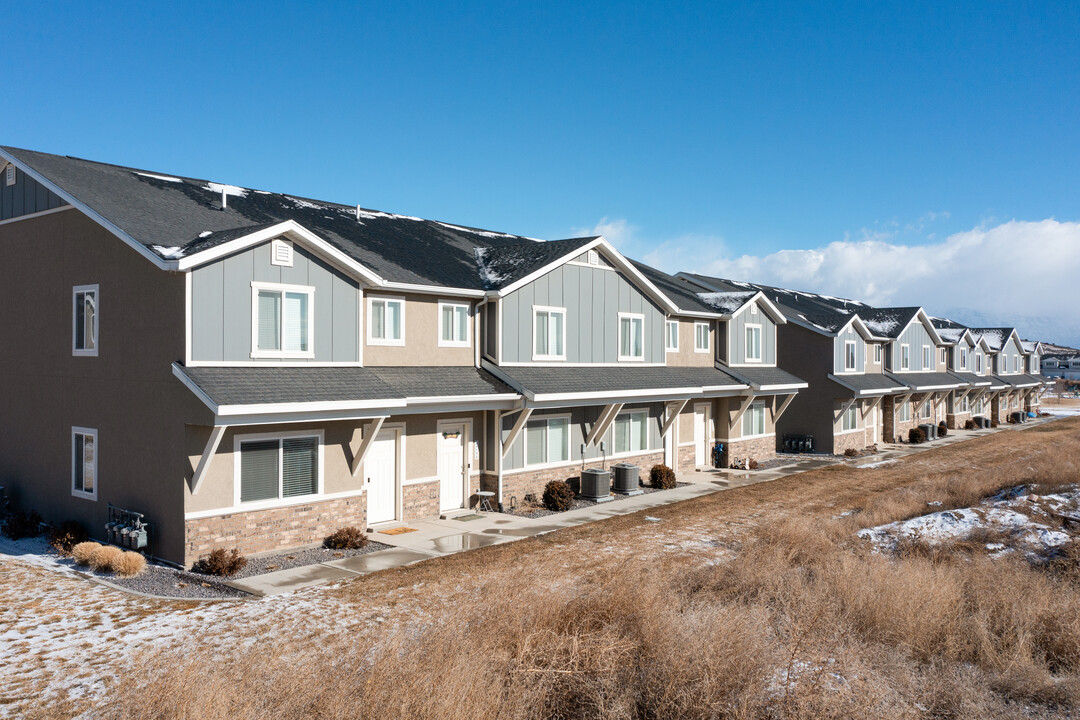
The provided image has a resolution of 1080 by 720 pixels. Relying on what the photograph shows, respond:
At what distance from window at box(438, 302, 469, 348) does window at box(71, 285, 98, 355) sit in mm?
7883

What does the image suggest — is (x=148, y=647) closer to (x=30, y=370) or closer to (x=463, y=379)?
(x=463, y=379)

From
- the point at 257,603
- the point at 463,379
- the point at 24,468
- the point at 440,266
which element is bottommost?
the point at 257,603

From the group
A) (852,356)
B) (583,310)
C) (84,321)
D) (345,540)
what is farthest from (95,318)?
(852,356)

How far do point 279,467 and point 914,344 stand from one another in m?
41.1

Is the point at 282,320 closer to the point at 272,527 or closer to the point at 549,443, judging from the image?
the point at 272,527

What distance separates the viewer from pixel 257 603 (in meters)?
12.4

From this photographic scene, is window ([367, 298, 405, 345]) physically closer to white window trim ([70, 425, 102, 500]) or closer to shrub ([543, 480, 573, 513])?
shrub ([543, 480, 573, 513])

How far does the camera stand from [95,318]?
1670 cm

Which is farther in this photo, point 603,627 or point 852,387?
point 852,387

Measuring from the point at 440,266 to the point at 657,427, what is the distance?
397 inches

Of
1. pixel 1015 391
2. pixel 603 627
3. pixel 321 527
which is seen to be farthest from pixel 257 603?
pixel 1015 391

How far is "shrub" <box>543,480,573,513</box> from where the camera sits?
2120 cm

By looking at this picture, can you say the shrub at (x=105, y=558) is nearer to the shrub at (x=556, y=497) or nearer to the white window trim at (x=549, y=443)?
the white window trim at (x=549, y=443)

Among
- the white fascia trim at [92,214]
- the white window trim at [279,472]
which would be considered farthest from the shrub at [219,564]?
the white fascia trim at [92,214]
